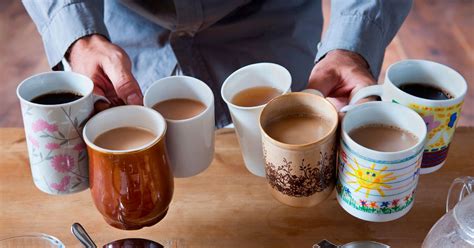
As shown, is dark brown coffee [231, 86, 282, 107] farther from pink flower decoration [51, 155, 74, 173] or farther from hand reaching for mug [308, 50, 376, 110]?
pink flower decoration [51, 155, 74, 173]

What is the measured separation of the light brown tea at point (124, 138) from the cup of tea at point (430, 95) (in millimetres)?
297

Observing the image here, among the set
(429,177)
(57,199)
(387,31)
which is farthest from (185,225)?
(387,31)

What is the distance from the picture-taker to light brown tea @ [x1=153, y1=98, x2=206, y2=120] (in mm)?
865

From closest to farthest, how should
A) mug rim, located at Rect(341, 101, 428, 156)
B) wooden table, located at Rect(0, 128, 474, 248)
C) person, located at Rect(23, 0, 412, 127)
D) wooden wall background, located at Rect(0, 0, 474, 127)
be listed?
mug rim, located at Rect(341, 101, 428, 156) → wooden table, located at Rect(0, 128, 474, 248) → person, located at Rect(23, 0, 412, 127) → wooden wall background, located at Rect(0, 0, 474, 127)

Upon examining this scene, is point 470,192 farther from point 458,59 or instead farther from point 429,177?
point 458,59

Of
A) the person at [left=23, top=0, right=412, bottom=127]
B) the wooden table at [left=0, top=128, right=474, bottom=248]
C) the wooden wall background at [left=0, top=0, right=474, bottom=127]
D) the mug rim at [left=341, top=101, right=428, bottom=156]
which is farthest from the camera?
the wooden wall background at [left=0, top=0, right=474, bottom=127]

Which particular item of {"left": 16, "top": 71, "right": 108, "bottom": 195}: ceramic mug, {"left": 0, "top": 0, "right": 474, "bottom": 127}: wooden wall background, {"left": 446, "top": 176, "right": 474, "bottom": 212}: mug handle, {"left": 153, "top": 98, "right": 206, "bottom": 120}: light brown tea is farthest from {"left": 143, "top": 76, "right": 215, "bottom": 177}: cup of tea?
{"left": 0, "top": 0, "right": 474, "bottom": 127}: wooden wall background

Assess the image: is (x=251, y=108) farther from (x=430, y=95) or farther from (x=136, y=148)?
(x=430, y=95)

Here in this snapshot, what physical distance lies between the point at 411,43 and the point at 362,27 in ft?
4.57

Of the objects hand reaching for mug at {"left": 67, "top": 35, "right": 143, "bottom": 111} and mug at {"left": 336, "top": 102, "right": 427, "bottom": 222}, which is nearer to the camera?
mug at {"left": 336, "top": 102, "right": 427, "bottom": 222}

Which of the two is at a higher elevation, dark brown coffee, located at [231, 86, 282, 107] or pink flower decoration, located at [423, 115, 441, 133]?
pink flower decoration, located at [423, 115, 441, 133]

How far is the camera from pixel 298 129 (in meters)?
0.81

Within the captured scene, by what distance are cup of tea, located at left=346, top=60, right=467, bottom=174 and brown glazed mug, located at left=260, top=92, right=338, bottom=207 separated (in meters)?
0.08

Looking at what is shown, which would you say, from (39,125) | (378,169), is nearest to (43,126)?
(39,125)
